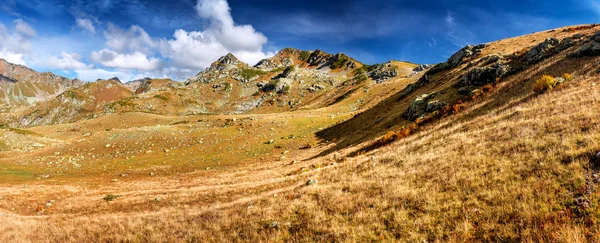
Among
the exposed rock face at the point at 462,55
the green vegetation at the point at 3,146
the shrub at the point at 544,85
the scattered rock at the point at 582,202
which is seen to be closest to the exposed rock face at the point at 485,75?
the shrub at the point at 544,85

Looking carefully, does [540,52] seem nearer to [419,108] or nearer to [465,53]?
[419,108]

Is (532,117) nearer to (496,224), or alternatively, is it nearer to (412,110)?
(496,224)

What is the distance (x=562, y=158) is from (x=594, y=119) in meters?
5.03

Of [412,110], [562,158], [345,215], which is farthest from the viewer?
[412,110]

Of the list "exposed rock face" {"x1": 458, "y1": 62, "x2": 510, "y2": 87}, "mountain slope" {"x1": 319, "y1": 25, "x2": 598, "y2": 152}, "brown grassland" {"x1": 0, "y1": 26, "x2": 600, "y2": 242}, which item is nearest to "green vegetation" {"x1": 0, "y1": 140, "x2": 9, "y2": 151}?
"brown grassland" {"x1": 0, "y1": 26, "x2": 600, "y2": 242}

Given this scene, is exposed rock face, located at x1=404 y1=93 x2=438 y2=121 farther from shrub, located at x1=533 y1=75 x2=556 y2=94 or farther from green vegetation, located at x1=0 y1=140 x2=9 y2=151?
green vegetation, located at x1=0 y1=140 x2=9 y2=151

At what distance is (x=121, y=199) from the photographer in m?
21.7

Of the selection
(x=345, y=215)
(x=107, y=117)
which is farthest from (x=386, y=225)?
(x=107, y=117)

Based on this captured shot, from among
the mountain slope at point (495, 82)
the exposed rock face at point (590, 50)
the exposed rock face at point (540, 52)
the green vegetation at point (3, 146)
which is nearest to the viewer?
the exposed rock face at point (590, 50)

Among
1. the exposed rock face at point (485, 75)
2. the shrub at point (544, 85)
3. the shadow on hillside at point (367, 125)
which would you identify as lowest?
the shadow on hillside at point (367, 125)

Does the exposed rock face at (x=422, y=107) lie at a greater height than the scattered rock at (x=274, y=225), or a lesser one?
greater

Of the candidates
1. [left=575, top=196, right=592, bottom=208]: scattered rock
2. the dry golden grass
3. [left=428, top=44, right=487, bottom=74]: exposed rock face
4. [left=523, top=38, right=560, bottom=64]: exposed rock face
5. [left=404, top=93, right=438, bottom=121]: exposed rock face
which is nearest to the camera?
[left=575, top=196, right=592, bottom=208]: scattered rock

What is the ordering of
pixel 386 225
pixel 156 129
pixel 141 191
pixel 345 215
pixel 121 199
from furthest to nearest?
1. pixel 156 129
2. pixel 141 191
3. pixel 121 199
4. pixel 345 215
5. pixel 386 225

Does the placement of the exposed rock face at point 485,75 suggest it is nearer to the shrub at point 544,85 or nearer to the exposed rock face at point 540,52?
the exposed rock face at point 540,52
